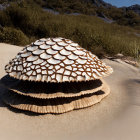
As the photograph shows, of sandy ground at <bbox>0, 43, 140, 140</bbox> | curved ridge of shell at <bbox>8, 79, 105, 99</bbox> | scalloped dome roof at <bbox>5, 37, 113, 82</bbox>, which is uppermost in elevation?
scalloped dome roof at <bbox>5, 37, 113, 82</bbox>

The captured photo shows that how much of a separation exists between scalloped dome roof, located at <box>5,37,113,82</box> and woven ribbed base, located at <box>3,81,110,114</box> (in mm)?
191

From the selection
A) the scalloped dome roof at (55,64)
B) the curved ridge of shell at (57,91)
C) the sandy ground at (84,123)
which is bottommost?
the sandy ground at (84,123)

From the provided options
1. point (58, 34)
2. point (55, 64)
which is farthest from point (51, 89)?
point (58, 34)

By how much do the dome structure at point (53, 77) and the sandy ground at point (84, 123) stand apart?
0.06 m

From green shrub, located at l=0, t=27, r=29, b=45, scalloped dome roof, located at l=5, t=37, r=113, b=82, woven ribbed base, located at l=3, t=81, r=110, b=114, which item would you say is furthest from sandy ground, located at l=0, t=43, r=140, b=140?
green shrub, located at l=0, t=27, r=29, b=45

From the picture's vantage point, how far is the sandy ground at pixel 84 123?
937 millimetres

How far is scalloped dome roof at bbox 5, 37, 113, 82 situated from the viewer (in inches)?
41.9

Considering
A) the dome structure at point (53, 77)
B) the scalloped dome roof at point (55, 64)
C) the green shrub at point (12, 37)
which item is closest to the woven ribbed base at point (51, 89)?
the dome structure at point (53, 77)

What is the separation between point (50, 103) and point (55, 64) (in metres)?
0.27

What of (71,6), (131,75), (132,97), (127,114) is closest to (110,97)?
(132,97)

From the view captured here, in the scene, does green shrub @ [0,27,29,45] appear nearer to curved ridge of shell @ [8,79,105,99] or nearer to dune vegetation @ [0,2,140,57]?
dune vegetation @ [0,2,140,57]

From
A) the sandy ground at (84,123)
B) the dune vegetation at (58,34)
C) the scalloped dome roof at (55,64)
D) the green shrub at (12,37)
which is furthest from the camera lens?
the green shrub at (12,37)

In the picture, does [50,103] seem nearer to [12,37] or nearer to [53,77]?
[53,77]

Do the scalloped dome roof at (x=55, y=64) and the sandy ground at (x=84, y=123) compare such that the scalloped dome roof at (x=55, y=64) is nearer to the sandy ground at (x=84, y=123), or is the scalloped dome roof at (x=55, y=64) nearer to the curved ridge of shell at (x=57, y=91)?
the curved ridge of shell at (x=57, y=91)
